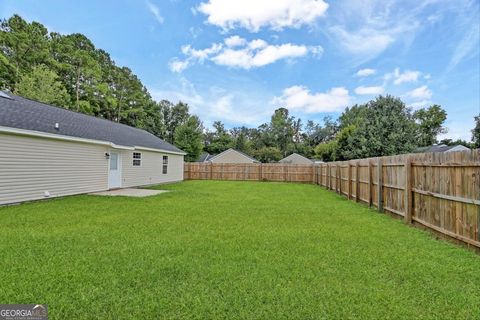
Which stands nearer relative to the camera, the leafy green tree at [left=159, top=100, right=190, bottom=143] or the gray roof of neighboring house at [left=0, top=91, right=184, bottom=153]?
the gray roof of neighboring house at [left=0, top=91, right=184, bottom=153]

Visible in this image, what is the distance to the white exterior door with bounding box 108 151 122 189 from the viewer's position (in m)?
13.5

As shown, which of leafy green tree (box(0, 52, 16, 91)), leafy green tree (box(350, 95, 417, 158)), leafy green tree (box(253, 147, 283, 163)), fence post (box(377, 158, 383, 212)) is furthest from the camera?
leafy green tree (box(253, 147, 283, 163))

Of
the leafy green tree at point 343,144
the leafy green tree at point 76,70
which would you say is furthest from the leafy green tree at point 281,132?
the leafy green tree at point 76,70

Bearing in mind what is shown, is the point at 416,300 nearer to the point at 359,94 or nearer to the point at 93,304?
the point at 93,304

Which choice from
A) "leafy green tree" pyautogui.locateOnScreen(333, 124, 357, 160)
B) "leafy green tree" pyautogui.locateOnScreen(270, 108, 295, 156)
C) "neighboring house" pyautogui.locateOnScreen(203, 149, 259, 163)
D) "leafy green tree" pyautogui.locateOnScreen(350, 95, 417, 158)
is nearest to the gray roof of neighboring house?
"leafy green tree" pyautogui.locateOnScreen(350, 95, 417, 158)

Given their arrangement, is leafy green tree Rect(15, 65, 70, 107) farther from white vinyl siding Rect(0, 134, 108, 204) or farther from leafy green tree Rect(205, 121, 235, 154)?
leafy green tree Rect(205, 121, 235, 154)

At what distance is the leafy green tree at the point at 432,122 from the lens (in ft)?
152

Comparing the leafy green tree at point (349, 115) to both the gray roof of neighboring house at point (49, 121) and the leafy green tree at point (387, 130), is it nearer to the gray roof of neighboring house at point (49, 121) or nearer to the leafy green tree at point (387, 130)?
the leafy green tree at point (387, 130)

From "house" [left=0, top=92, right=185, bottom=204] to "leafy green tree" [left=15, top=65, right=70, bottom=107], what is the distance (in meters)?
12.8

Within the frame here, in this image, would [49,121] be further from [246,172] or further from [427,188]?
[246,172]

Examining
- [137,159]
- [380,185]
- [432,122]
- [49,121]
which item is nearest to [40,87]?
[137,159]

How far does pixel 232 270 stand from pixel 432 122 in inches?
2110

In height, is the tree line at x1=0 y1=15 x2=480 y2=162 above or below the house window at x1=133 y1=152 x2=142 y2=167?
above

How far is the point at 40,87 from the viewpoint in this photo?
24.6 metres
